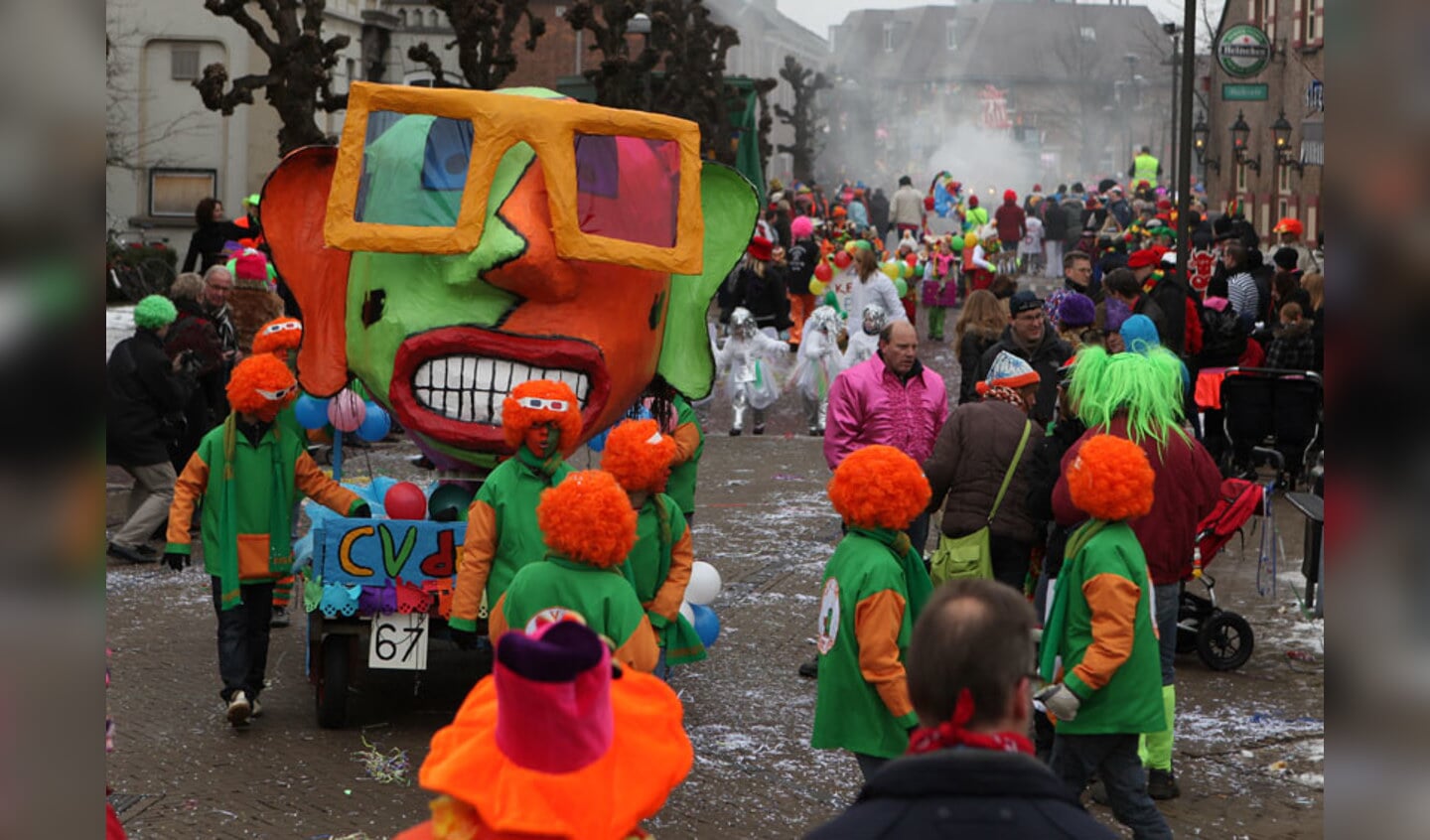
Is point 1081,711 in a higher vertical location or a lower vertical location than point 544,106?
lower

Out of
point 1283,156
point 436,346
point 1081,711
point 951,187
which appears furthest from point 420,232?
point 951,187

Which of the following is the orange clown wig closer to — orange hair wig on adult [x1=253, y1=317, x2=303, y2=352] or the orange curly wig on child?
orange hair wig on adult [x1=253, y1=317, x2=303, y2=352]

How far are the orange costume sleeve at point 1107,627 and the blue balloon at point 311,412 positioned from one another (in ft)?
14.6

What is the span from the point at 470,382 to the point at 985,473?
2186 millimetres

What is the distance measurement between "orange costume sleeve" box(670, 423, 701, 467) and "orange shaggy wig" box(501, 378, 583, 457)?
1.78 m

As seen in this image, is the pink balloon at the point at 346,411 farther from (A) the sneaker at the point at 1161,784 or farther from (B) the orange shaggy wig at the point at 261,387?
(A) the sneaker at the point at 1161,784

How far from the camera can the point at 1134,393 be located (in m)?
6.82

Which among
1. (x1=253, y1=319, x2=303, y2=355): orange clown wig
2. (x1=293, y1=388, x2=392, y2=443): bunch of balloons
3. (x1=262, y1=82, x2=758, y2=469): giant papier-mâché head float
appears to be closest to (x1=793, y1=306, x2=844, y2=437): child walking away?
(x1=293, y1=388, x2=392, y2=443): bunch of balloons

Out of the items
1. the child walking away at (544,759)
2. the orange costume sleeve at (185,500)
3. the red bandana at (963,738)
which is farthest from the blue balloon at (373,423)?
the red bandana at (963,738)

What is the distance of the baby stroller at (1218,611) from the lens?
28.5ft

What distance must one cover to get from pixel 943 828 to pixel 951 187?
135ft
